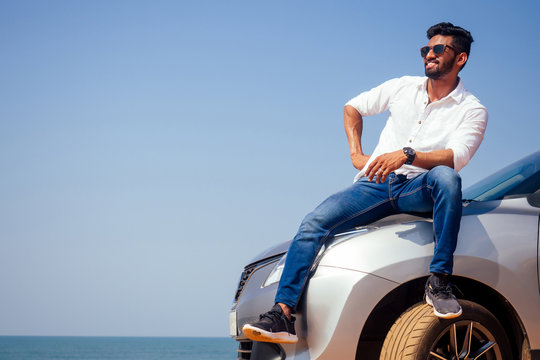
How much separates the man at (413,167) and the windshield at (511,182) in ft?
1.14

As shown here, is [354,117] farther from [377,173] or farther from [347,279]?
[347,279]

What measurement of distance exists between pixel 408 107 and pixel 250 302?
154cm

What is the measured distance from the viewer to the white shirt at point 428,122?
378cm

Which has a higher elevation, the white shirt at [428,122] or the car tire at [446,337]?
the white shirt at [428,122]

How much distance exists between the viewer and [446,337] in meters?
3.31

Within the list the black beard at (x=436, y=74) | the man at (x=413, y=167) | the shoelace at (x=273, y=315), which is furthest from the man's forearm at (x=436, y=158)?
the shoelace at (x=273, y=315)

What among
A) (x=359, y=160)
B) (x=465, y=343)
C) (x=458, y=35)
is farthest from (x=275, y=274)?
(x=458, y=35)

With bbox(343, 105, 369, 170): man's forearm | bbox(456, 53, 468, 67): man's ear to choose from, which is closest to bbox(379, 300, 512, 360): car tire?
bbox(343, 105, 369, 170): man's forearm

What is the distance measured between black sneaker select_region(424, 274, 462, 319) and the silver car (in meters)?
0.09

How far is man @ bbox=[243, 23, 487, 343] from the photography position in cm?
330

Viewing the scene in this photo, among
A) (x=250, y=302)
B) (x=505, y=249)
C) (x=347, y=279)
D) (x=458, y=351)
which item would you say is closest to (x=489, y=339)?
(x=458, y=351)

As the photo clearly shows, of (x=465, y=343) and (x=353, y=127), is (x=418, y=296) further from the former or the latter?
(x=353, y=127)

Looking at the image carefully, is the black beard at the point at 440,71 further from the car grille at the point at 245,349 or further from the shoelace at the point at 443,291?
the car grille at the point at 245,349

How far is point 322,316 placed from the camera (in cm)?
331
